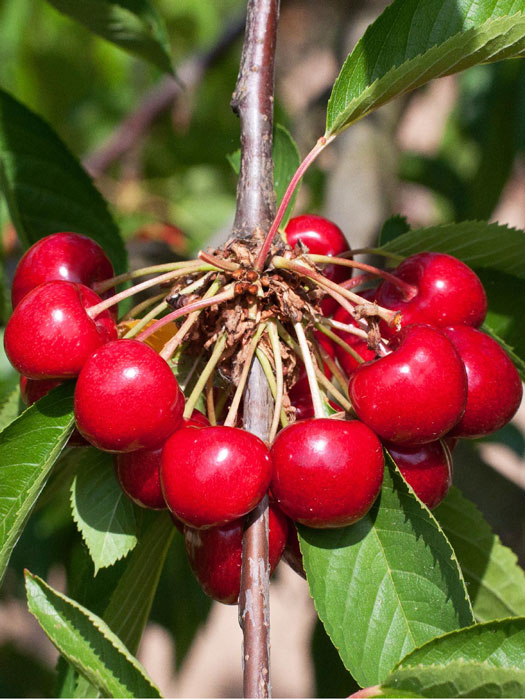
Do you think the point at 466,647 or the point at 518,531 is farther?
the point at 518,531

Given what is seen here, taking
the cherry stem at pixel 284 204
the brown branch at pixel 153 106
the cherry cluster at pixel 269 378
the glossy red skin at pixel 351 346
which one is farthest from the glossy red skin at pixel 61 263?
the brown branch at pixel 153 106

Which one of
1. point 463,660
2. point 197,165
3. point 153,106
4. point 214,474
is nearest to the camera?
point 463,660

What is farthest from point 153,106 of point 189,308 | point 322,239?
point 189,308

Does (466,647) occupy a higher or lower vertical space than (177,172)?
higher

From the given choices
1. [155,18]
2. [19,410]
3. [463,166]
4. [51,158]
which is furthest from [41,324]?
[463,166]

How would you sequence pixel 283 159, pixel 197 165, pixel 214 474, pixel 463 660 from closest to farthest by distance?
pixel 463 660
pixel 214 474
pixel 283 159
pixel 197 165

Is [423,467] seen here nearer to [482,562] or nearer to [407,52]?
[482,562]

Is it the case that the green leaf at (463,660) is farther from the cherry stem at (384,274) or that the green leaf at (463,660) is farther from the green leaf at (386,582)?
the cherry stem at (384,274)

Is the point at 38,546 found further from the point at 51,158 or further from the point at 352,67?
the point at 352,67
